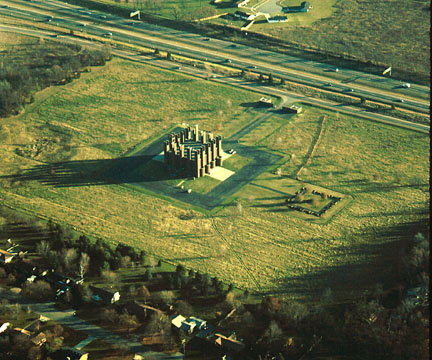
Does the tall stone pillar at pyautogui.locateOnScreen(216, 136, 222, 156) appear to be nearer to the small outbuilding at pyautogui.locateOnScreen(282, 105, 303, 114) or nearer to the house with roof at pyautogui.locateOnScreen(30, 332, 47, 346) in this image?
the small outbuilding at pyautogui.locateOnScreen(282, 105, 303, 114)

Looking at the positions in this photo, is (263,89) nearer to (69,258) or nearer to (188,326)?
(69,258)

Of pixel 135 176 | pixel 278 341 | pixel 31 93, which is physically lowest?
pixel 278 341

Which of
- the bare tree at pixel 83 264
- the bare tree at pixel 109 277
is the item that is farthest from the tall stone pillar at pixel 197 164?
the bare tree at pixel 109 277

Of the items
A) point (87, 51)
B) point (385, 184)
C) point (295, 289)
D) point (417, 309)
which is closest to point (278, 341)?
point (295, 289)

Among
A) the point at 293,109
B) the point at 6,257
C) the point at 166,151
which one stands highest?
the point at 293,109

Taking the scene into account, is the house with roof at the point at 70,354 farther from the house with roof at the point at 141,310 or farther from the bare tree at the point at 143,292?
the bare tree at the point at 143,292

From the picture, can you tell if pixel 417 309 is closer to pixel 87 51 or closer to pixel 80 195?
pixel 80 195

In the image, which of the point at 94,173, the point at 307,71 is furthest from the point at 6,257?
the point at 307,71
